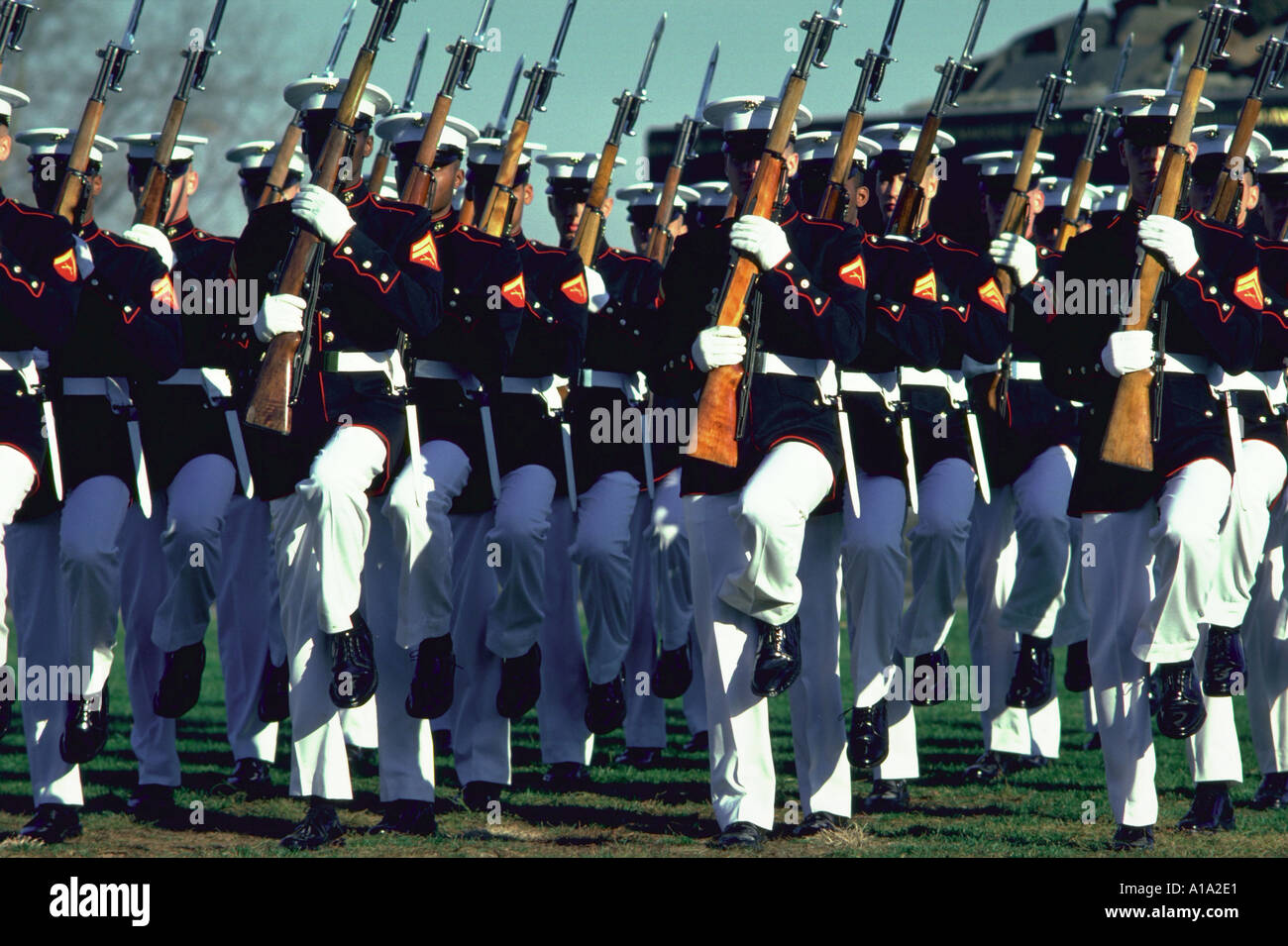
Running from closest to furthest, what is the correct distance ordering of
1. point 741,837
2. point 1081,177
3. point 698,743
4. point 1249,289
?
point 741,837, point 1249,289, point 698,743, point 1081,177

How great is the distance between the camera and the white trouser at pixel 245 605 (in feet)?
30.8

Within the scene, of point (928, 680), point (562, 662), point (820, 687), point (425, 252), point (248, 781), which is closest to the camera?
point (820, 687)

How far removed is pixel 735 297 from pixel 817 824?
7.37 ft

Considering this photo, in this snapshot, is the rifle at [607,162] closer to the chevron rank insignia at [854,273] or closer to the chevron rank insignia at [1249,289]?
the chevron rank insignia at [854,273]

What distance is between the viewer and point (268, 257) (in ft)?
26.7

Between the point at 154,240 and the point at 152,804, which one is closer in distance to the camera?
the point at 152,804

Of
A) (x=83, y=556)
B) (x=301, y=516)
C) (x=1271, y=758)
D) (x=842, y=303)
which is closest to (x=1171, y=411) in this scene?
(x=842, y=303)

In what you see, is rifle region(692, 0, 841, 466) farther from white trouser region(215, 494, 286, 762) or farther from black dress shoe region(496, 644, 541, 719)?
white trouser region(215, 494, 286, 762)

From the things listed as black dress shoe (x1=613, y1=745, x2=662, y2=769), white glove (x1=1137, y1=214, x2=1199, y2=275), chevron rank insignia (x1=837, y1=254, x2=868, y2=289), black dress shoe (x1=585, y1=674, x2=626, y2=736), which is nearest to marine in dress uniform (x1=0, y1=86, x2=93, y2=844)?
black dress shoe (x1=585, y1=674, x2=626, y2=736)

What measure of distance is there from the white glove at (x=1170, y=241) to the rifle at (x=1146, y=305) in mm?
73

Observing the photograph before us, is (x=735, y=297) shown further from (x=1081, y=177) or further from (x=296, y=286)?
(x=1081, y=177)

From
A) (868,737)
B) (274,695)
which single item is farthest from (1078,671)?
(274,695)

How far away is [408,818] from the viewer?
25.6ft

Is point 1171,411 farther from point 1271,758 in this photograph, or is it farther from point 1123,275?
point 1271,758
